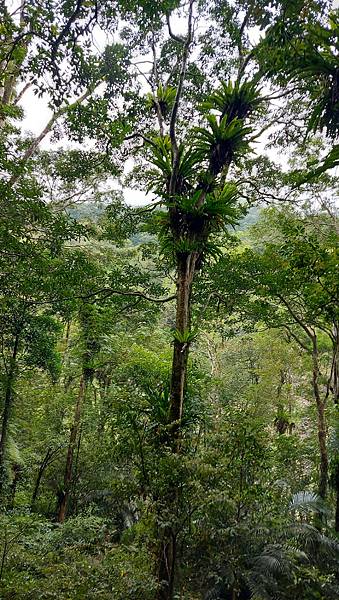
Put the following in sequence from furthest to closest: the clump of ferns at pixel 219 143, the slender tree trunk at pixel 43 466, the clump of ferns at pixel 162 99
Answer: the slender tree trunk at pixel 43 466 < the clump of ferns at pixel 162 99 < the clump of ferns at pixel 219 143

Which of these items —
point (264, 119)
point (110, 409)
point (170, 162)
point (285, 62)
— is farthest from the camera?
point (264, 119)

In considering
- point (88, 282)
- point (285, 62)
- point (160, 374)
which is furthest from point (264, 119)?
point (160, 374)

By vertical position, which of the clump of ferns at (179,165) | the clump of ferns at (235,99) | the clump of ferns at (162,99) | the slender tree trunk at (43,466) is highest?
the clump of ferns at (162,99)

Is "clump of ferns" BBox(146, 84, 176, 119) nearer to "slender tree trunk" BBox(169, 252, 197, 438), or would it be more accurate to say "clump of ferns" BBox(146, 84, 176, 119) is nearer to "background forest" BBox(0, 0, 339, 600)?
"background forest" BBox(0, 0, 339, 600)

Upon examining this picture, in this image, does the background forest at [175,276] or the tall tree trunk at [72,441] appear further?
the tall tree trunk at [72,441]

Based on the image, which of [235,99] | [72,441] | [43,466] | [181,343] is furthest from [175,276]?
[43,466]

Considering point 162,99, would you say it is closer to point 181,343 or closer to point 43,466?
point 181,343

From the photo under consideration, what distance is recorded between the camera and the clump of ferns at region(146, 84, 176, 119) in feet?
17.6

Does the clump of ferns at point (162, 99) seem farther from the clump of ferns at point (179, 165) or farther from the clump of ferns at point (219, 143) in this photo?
the clump of ferns at point (219, 143)

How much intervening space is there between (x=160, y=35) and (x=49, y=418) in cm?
837

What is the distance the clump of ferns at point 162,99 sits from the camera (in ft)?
17.6

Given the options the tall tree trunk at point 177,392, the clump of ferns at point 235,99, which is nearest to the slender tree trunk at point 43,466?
the tall tree trunk at point 177,392

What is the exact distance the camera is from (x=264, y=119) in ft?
23.4

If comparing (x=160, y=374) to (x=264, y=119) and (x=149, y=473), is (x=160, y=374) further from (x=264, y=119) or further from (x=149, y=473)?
(x=264, y=119)
